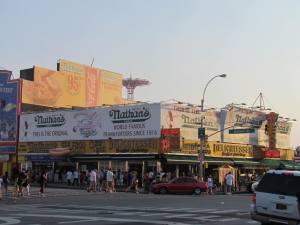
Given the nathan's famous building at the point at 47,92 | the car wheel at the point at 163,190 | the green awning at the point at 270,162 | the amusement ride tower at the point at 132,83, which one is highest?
the amusement ride tower at the point at 132,83

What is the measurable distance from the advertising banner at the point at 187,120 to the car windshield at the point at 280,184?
108 ft

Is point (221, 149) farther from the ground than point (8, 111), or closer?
closer

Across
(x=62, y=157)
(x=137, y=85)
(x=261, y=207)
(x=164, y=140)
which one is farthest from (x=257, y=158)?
(x=137, y=85)

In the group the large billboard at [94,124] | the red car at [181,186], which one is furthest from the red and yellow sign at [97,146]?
the red car at [181,186]

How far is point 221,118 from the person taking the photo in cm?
5503

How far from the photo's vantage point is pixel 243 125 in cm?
5762

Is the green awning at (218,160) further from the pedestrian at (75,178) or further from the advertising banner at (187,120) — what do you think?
the pedestrian at (75,178)

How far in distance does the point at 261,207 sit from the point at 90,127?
40.0 metres

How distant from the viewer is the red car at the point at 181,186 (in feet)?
131

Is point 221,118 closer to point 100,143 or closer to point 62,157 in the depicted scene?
point 100,143

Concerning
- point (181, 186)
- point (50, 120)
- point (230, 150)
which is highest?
point (50, 120)

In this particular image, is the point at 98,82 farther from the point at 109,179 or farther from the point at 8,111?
the point at 109,179

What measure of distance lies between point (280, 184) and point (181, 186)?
25.9 meters

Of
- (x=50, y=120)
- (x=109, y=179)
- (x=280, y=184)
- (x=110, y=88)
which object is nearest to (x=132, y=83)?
(x=110, y=88)
